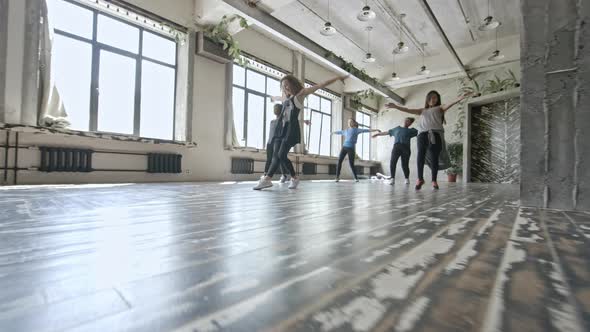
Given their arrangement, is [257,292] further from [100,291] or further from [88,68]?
[88,68]

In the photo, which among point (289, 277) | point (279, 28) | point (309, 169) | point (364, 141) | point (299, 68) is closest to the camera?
point (289, 277)

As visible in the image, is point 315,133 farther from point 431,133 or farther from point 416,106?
point 431,133

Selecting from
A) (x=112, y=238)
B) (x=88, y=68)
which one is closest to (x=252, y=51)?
(x=88, y=68)

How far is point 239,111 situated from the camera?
6785mm

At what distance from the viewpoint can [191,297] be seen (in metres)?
0.42

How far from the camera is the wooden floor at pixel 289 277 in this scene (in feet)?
1.18

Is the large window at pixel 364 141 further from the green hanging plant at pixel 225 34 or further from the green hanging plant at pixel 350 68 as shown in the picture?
the green hanging plant at pixel 225 34

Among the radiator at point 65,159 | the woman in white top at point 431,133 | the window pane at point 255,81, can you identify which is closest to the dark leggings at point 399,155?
the woman in white top at point 431,133

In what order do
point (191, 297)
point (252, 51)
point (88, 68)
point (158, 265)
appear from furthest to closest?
point (252, 51) < point (88, 68) < point (158, 265) < point (191, 297)

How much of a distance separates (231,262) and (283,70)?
7.36 m

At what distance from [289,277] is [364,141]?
1189cm

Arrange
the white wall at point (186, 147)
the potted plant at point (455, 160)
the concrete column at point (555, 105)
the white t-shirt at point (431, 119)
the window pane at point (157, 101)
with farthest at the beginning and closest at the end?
the potted plant at point (455, 160)
the window pane at point (157, 101)
the white wall at point (186, 147)
the white t-shirt at point (431, 119)
the concrete column at point (555, 105)

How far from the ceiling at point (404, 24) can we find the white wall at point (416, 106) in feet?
4.86

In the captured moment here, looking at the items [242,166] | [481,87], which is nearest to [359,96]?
[481,87]
